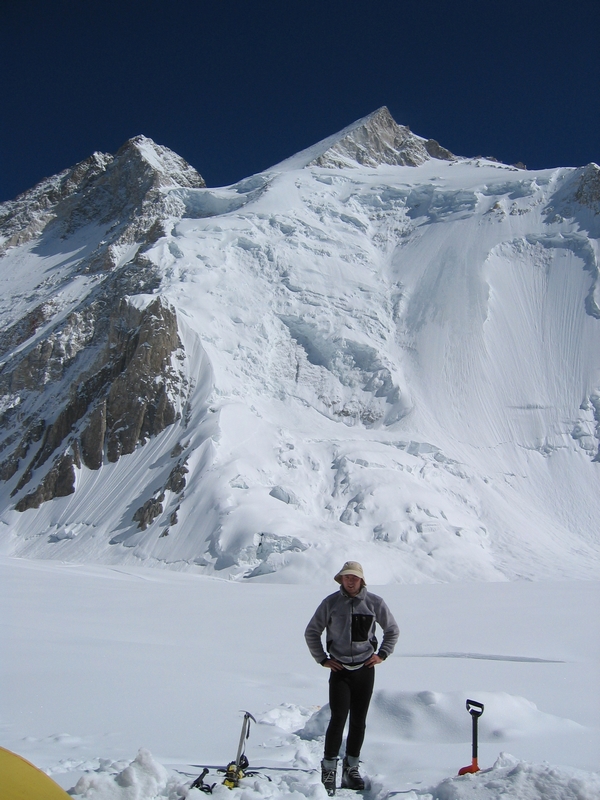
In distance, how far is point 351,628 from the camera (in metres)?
3.99

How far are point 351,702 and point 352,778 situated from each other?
44 centimetres

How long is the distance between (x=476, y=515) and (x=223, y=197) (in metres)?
42.9

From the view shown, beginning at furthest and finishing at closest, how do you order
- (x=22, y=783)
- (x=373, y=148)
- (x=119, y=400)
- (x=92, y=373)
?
1. (x=373, y=148)
2. (x=92, y=373)
3. (x=119, y=400)
4. (x=22, y=783)

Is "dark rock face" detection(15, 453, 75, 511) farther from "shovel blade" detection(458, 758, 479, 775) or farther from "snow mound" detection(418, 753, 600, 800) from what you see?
"snow mound" detection(418, 753, 600, 800)

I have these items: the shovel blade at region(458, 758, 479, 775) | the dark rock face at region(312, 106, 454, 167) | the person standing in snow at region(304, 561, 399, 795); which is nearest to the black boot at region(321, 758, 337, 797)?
the person standing in snow at region(304, 561, 399, 795)

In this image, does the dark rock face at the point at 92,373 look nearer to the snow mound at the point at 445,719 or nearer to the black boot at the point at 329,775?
the snow mound at the point at 445,719

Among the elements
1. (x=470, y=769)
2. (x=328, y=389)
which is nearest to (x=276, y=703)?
(x=470, y=769)

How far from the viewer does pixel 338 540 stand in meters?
26.2

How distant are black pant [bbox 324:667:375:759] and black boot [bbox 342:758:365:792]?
3.3 inches

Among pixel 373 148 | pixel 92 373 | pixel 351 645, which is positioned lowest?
pixel 351 645

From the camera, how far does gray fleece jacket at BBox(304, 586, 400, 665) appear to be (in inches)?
157

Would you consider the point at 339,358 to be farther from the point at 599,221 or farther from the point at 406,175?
the point at 406,175

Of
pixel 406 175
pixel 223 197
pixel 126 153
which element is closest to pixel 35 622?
pixel 223 197

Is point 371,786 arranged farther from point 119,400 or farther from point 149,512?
point 119,400
